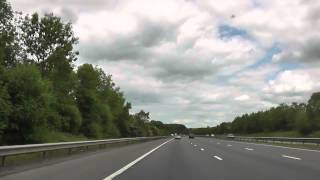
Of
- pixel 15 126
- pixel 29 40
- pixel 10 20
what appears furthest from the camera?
pixel 29 40

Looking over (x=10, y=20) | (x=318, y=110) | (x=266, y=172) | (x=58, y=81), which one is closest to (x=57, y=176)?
(x=266, y=172)

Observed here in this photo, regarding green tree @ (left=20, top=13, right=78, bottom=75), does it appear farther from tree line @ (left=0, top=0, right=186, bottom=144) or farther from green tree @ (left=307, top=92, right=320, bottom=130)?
green tree @ (left=307, top=92, right=320, bottom=130)

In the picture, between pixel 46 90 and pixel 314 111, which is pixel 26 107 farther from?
pixel 314 111

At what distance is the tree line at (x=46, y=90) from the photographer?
45.4m

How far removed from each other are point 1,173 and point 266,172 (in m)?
7.78

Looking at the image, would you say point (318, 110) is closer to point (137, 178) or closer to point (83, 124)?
point (83, 124)

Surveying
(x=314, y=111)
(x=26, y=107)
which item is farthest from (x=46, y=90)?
(x=314, y=111)

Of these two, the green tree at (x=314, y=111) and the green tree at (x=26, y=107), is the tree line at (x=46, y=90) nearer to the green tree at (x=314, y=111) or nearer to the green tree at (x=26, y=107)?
the green tree at (x=26, y=107)

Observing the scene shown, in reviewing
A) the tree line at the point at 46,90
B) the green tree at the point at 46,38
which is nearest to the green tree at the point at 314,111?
the tree line at the point at 46,90

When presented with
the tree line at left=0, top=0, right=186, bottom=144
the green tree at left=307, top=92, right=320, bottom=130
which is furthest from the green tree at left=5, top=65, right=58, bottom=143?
the green tree at left=307, top=92, right=320, bottom=130

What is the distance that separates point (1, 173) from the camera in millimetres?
15336

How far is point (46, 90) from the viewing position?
50469 mm

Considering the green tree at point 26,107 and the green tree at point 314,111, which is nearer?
the green tree at point 26,107

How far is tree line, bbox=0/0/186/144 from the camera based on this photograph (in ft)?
149
